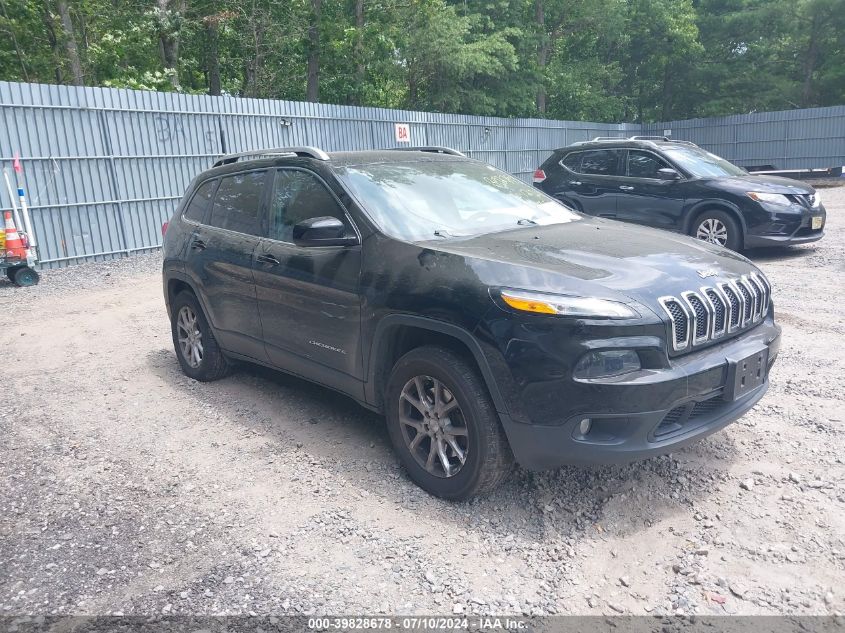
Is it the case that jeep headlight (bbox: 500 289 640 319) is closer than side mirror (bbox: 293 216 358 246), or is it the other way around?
jeep headlight (bbox: 500 289 640 319)

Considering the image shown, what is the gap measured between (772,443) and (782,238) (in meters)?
6.32

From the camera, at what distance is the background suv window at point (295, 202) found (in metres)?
4.25

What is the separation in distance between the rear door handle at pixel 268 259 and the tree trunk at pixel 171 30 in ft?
48.8

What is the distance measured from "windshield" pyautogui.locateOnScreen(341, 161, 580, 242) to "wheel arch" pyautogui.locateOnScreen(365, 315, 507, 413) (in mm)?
514

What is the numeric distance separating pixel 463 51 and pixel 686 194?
15254 mm

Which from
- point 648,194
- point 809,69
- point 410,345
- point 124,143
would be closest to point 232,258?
point 410,345

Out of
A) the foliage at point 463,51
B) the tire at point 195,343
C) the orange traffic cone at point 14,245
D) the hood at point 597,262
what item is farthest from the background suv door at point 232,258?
the foliage at point 463,51

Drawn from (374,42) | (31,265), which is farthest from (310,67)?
(31,265)

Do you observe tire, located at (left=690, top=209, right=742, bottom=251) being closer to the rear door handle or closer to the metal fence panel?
the rear door handle

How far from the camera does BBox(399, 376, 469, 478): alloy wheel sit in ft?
11.3

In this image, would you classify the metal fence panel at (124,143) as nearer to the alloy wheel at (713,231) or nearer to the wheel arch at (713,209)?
the wheel arch at (713,209)

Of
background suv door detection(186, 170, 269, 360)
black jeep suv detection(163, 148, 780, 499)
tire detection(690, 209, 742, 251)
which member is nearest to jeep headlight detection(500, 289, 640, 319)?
black jeep suv detection(163, 148, 780, 499)

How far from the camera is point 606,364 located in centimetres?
304

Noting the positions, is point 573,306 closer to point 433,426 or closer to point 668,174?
point 433,426
